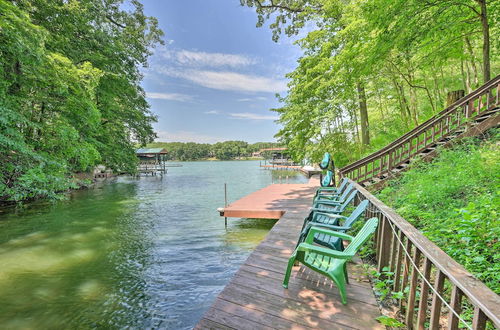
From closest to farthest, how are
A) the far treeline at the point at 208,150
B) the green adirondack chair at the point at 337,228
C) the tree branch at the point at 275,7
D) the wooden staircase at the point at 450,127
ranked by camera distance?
the green adirondack chair at the point at 337,228, the wooden staircase at the point at 450,127, the tree branch at the point at 275,7, the far treeline at the point at 208,150

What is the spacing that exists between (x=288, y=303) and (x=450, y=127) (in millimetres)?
6867

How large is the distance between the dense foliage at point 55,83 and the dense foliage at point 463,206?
322 inches

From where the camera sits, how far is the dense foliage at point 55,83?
5777mm

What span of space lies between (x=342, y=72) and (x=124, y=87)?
1313 cm

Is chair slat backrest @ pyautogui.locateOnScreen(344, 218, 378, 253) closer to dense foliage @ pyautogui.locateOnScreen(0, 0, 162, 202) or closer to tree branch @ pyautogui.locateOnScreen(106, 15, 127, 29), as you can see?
dense foliage @ pyautogui.locateOnScreen(0, 0, 162, 202)

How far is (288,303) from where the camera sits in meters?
2.44

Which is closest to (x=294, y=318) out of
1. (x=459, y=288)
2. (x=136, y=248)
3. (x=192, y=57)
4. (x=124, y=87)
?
(x=459, y=288)

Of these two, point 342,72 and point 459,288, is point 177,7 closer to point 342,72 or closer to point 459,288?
point 342,72

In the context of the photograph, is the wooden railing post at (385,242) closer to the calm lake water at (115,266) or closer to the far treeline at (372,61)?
the calm lake water at (115,266)

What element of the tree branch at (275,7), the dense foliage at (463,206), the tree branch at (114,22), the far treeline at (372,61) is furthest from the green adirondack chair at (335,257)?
the tree branch at (114,22)

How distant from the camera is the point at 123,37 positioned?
1412 cm

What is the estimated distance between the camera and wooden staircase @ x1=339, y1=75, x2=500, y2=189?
5.57 meters

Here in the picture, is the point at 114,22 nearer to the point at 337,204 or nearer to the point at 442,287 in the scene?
the point at 337,204

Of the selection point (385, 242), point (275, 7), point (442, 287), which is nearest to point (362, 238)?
point (385, 242)
